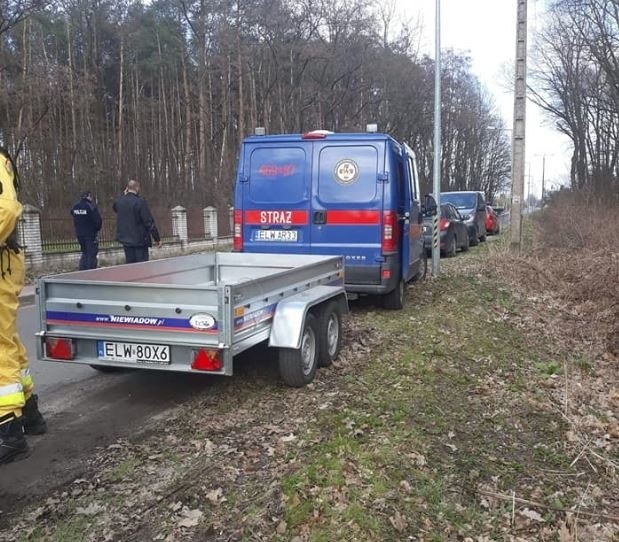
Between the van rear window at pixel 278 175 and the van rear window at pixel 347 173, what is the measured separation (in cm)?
28

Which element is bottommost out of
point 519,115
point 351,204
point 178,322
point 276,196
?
point 178,322

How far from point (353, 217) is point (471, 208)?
1486 centimetres

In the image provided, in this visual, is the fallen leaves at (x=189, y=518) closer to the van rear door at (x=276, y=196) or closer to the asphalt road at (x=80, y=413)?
the asphalt road at (x=80, y=413)

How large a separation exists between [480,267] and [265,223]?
719 centimetres

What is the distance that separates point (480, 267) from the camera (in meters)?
13.9

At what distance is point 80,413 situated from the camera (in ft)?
16.1

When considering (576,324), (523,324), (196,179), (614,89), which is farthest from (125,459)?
(196,179)

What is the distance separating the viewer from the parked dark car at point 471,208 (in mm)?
21375

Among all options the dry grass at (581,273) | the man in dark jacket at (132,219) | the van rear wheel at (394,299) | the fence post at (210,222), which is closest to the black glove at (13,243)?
the van rear wheel at (394,299)

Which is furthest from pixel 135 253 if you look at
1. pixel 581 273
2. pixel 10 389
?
pixel 581 273

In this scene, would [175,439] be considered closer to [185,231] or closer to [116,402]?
[116,402]

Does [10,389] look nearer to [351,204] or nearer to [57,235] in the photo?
[351,204]

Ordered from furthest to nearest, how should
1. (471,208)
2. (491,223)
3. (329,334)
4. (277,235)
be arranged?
(491,223) < (471,208) < (277,235) < (329,334)

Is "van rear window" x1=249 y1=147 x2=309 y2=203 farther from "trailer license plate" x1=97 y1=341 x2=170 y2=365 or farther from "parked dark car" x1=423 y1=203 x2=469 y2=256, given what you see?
"parked dark car" x1=423 y1=203 x2=469 y2=256
